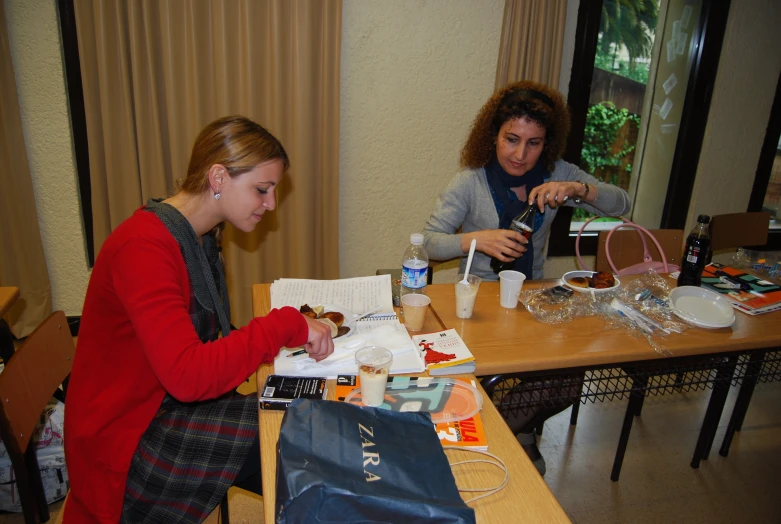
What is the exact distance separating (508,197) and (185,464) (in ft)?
4.96

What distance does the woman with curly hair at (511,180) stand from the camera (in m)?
1.91

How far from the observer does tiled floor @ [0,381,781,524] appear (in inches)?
72.0

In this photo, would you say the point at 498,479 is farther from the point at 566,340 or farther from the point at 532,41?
the point at 532,41

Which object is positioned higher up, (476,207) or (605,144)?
(605,144)

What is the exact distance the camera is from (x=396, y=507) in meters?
0.70

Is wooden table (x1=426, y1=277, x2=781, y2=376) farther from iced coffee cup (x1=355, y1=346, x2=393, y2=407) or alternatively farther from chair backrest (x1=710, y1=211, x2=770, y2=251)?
chair backrest (x1=710, y1=211, x2=770, y2=251)

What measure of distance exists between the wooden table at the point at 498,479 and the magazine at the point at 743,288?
1140 mm

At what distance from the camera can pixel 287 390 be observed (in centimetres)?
108

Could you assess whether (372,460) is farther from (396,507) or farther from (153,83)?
(153,83)

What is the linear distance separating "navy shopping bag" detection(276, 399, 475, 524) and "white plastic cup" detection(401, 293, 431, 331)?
0.50 meters

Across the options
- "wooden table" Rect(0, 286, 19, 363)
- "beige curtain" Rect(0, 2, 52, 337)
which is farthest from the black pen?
"beige curtain" Rect(0, 2, 52, 337)

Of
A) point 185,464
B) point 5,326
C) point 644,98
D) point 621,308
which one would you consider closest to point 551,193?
point 621,308

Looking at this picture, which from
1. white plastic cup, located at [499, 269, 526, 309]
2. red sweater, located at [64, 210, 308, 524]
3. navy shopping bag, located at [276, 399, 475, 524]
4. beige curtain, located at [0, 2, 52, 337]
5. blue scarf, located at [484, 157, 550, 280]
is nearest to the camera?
navy shopping bag, located at [276, 399, 475, 524]

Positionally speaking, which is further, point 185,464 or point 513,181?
point 513,181
